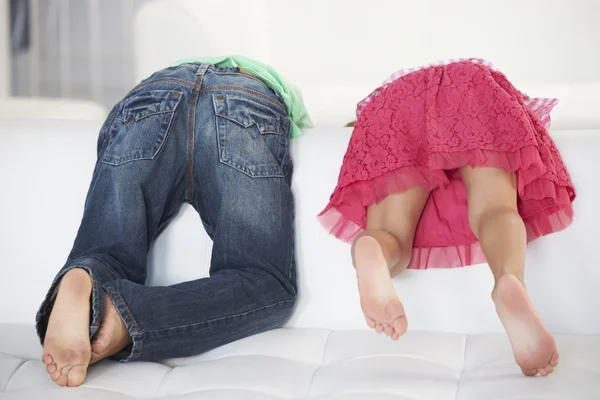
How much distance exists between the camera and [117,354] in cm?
116

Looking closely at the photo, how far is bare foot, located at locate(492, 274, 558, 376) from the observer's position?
3.12 feet

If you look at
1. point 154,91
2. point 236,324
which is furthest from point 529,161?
point 154,91

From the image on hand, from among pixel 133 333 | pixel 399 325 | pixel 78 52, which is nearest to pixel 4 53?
pixel 78 52

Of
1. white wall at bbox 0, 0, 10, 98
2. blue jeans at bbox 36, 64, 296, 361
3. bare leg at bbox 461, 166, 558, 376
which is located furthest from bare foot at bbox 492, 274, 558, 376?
white wall at bbox 0, 0, 10, 98

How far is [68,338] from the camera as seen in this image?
1.05 m

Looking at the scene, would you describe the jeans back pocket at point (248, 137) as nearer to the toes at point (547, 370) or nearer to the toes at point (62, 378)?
the toes at point (62, 378)

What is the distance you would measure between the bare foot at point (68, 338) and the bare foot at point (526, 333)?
0.58 meters

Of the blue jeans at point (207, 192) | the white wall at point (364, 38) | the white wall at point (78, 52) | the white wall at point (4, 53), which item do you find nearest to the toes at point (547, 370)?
the blue jeans at point (207, 192)

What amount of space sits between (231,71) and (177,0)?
1657mm

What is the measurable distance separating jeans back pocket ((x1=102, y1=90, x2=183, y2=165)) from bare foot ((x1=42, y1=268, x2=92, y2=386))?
0.31 metres

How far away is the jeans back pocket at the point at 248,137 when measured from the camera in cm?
134

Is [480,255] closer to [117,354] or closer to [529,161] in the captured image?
[529,161]

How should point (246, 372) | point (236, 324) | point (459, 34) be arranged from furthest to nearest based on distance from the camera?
point (459, 34) → point (236, 324) → point (246, 372)

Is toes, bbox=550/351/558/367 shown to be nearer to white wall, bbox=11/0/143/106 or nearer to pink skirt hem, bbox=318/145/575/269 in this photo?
pink skirt hem, bbox=318/145/575/269
